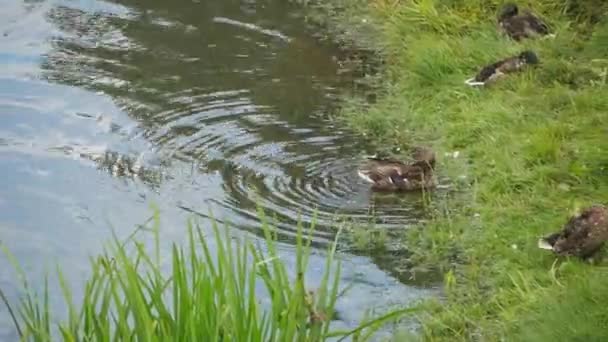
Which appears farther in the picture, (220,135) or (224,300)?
(220,135)

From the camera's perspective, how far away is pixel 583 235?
233 inches

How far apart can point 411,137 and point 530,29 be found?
1760 mm

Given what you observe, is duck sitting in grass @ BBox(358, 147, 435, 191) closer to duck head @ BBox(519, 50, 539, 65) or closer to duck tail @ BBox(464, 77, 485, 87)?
duck tail @ BBox(464, 77, 485, 87)

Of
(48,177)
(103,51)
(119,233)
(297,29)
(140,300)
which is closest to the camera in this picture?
(140,300)

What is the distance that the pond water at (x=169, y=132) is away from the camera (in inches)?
262

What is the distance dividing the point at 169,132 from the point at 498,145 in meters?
2.25

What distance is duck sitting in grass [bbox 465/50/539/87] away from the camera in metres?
8.51

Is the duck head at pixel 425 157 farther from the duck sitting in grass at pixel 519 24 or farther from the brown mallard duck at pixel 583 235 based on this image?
the duck sitting in grass at pixel 519 24

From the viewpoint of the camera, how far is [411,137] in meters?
8.21

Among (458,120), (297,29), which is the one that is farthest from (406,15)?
(458,120)

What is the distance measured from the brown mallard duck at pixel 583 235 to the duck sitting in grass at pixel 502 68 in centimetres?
259

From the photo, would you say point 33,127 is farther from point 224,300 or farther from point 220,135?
point 224,300

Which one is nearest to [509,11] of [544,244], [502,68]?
[502,68]

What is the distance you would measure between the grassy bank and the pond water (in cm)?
36
